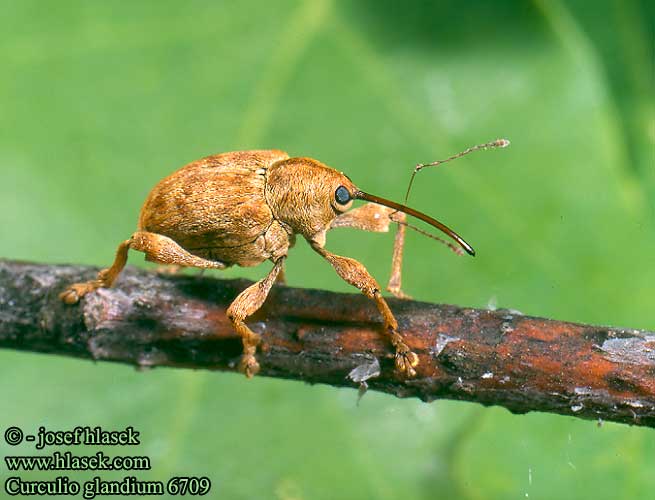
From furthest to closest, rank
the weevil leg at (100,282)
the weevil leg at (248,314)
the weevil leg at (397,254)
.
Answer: the weevil leg at (397,254), the weevil leg at (100,282), the weevil leg at (248,314)

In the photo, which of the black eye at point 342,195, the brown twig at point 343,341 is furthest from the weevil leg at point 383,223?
the brown twig at point 343,341

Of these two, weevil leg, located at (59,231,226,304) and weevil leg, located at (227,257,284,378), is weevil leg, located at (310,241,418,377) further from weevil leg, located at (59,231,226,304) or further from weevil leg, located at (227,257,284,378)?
weevil leg, located at (59,231,226,304)

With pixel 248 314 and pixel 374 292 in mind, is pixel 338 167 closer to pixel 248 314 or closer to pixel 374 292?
pixel 374 292

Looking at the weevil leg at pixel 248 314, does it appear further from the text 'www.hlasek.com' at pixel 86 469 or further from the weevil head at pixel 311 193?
the text 'www.hlasek.com' at pixel 86 469

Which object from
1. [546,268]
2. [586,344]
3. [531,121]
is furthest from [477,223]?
[586,344]

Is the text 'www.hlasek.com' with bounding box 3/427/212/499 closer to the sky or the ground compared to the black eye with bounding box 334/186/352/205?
closer to the ground

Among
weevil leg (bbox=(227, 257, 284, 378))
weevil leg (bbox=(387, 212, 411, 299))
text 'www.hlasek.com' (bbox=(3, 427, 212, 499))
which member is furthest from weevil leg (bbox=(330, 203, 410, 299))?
text 'www.hlasek.com' (bbox=(3, 427, 212, 499))

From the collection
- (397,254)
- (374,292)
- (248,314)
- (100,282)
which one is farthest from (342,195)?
(100,282)
